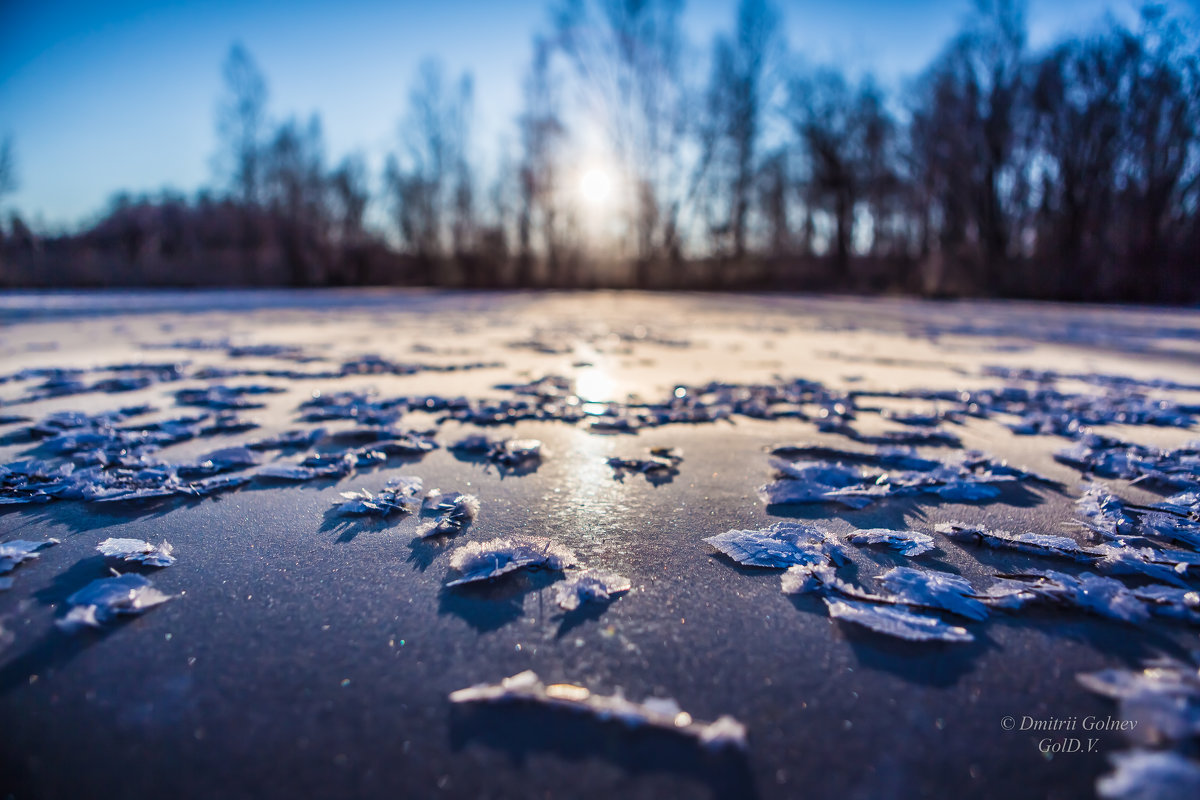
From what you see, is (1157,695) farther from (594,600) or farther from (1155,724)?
(594,600)

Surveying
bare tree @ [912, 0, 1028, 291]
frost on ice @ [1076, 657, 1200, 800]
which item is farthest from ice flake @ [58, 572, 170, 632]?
bare tree @ [912, 0, 1028, 291]

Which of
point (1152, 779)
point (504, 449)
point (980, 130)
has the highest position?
point (980, 130)

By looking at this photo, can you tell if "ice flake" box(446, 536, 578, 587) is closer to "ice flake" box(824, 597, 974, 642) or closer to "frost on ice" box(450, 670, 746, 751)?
"frost on ice" box(450, 670, 746, 751)

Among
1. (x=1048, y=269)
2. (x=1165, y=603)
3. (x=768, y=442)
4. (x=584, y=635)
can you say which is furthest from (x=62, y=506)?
(x=1048, y=269)

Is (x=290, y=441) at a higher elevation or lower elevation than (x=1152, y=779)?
higher

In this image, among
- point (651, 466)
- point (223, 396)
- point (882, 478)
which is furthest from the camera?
point (223, 396)

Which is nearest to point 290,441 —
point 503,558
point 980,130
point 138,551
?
point 138,551
